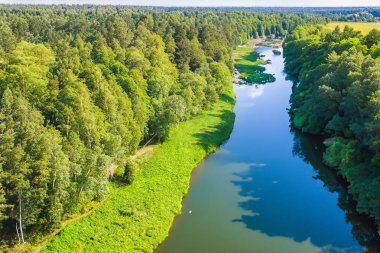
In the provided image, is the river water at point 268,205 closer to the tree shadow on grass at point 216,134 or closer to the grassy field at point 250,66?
the tree shadow on grass at point 216,134

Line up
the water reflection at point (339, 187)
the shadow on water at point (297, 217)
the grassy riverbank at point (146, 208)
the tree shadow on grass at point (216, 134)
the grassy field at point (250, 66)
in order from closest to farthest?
1. the grassy riverbank at point (146, 208)
2. the shadow on water at point (297, 217)
3. the water reflection at point (339, 187)
4. the tree shadow on grass at point (216, 134)
5. the grassy field at point (250, 66)

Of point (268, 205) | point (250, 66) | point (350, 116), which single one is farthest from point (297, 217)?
point (250, 66)

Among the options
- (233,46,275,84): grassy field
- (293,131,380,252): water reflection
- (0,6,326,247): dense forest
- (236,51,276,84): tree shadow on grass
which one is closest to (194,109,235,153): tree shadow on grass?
(0,6,326,247): dense forest

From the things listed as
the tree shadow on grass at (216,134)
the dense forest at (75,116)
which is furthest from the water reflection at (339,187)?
the dense forest at (75,116)

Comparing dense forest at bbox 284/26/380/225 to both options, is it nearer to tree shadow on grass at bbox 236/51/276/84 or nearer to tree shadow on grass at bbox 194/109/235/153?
tree shadow on grass at bbox 194/109/235/153

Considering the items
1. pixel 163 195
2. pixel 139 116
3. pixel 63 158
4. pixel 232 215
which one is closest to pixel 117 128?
pixel 139 116

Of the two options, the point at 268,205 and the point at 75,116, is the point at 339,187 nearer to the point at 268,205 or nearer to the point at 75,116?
the point at 268,205
